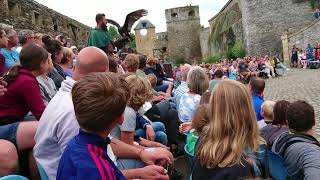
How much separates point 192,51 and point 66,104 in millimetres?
52411

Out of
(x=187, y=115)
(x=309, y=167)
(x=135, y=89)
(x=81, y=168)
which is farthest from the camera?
(x=187, y=115)

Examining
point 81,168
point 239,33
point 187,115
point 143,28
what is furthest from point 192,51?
point 81,168

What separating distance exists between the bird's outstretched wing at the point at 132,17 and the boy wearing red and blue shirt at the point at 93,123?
6359mm

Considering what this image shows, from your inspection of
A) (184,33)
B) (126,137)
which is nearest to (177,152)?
(126,137)

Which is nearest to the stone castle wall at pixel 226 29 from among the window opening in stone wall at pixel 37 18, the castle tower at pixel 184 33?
the castle tower at pixel 184 33

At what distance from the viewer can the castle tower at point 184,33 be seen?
54.5 metres

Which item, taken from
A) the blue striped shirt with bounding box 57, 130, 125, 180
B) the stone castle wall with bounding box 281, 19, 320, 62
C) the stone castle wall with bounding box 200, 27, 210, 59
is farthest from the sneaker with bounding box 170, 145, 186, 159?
the stone castle wall with bounding box 200, 27, 210, 59

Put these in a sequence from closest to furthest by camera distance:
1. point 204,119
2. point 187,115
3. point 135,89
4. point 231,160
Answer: point 231,160 → point 204,119 → point 135,89 → point 187,115

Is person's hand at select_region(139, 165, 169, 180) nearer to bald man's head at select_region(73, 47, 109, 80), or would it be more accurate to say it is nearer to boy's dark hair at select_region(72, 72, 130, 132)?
boy's dark hair at select_region(72, 72, 130, 132)

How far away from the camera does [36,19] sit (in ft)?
41.1

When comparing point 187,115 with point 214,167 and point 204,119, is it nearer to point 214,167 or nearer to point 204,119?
point 204,119

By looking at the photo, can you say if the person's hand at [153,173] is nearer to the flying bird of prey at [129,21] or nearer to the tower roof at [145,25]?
the flying bird of prey at [129,21]

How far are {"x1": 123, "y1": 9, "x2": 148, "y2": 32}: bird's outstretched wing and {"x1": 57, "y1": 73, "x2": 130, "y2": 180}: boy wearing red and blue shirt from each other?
20.9ft

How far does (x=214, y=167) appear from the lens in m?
2.57
